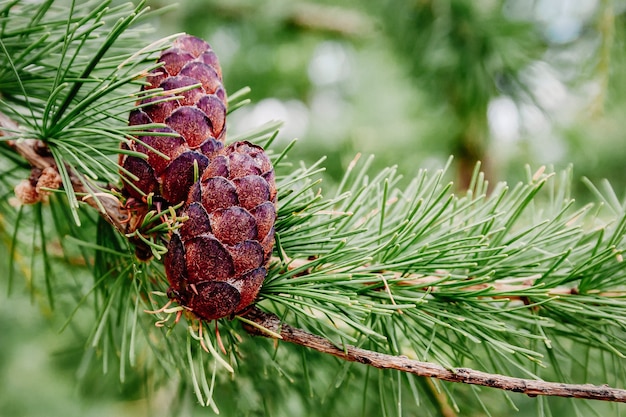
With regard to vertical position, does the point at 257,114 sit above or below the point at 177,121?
above

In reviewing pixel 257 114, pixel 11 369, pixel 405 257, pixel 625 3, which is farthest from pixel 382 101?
pixel 405 257

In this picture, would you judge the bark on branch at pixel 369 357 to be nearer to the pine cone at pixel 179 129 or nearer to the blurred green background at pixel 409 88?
the pine cone at pixel 179 129

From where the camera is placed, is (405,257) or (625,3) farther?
(625,3)

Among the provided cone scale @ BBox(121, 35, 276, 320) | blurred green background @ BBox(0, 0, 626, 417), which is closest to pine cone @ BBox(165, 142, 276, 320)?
cone scale @ BBox(121, 35, 276, 320)

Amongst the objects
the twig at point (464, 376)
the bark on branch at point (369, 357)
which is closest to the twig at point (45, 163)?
the bark on branch at point (369, 357)

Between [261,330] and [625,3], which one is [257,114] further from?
[261,330]
